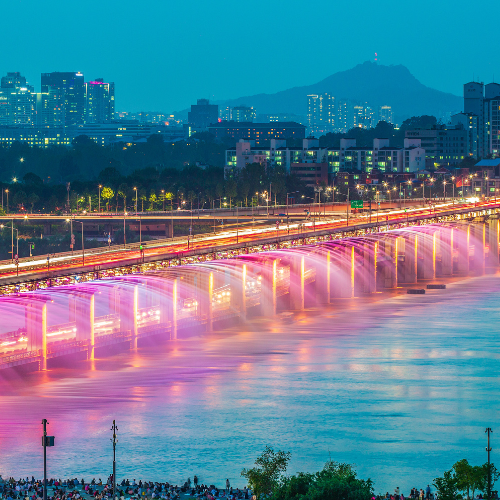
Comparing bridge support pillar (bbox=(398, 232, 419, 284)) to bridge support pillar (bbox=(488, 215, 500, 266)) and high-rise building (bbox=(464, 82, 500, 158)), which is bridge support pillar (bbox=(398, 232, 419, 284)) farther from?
high-rise building (bbox=(464, 82, 500, 158))

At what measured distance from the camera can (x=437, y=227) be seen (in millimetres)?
83625

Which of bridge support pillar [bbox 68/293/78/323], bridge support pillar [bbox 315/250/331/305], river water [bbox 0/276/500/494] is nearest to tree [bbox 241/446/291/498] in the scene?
river water [bbox 0/276/500/494]

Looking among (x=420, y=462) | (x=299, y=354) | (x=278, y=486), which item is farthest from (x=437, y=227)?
(x=278, y=486)

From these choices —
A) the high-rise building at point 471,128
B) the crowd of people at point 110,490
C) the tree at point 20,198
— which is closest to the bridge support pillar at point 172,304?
the crowd of people at point 110,490

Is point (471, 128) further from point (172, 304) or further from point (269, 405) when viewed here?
point (269, 405)

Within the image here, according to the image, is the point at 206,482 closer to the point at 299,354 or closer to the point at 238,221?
the point at 299,354

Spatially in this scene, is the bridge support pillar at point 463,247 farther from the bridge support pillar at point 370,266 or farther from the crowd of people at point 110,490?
the crowd of people at point 110,490

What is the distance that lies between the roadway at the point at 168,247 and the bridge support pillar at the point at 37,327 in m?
1.48

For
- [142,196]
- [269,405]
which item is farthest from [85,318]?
[142,196]

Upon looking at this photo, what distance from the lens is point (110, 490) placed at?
25266 mm

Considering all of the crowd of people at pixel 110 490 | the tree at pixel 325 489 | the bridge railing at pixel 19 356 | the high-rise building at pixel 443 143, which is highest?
the high-rise building at pixel 443 143

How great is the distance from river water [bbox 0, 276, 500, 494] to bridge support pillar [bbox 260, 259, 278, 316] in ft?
25.5

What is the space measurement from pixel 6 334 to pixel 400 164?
95.0m

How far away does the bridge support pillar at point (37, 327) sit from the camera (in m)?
41.3
